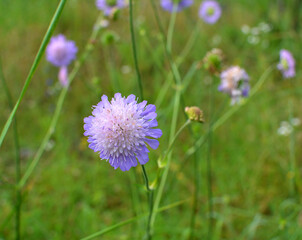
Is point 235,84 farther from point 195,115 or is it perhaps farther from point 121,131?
point 121,131

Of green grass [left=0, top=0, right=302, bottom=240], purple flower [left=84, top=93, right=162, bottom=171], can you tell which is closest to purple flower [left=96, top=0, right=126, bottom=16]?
green grass [left=0, top=0, right=302, bottom=240]

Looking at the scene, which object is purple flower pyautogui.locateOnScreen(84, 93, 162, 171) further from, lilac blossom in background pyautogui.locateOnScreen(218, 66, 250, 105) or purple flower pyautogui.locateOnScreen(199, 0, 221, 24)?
purple flower pyautogui.locateOnScreen(199, 0, 221, 24)

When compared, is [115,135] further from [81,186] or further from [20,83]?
[20,83]

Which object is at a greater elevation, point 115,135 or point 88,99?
point 88,99

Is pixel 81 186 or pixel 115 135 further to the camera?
pixel 81 186

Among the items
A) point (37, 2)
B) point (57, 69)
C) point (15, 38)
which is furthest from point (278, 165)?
A: point (37, 2)

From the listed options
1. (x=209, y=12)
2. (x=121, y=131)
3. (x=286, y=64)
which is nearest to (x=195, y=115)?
(x=121, y=131)

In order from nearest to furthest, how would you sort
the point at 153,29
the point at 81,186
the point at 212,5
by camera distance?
the point at 81,186
the point at 212,5
the point at 153,29

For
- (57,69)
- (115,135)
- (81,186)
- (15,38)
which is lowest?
(115,135)
